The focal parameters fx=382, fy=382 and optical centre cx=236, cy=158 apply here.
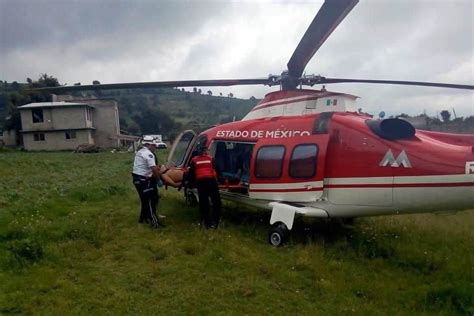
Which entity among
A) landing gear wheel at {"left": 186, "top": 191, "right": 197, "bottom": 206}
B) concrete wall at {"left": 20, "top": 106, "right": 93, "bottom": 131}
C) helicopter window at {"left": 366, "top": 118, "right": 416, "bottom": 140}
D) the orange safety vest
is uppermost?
concrete wall at {"left": 20, "top": 106, "right": 93, "bottom": 131}

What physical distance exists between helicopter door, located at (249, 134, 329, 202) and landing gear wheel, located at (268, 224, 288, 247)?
0.57 meters

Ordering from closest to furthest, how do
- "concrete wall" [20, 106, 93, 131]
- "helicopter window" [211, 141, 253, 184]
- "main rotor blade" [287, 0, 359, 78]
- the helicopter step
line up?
"main rotor blade" [287, 0, 359, 78] → the helicopter step → "helicopter window" [211, 141, 253, 184] → "concrete wall" [20, 106, 93, 131]

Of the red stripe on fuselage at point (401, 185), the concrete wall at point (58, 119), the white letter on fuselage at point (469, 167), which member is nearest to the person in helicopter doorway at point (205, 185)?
the red stripe on fuselage at point (401, 185)

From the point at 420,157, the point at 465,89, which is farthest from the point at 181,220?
the point at 465,89

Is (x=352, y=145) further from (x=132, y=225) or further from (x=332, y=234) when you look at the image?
(x=132, y=225)

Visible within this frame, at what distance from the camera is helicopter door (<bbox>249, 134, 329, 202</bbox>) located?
640cm

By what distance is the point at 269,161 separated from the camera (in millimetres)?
7090

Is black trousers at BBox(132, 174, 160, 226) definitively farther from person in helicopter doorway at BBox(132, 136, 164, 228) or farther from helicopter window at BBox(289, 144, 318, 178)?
helicopter window at BBox(289, 144, 318, 178)

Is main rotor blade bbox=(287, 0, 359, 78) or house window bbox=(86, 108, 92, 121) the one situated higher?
house window bbox=(86, 108, 92, 121)

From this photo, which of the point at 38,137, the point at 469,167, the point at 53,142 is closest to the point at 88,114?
the point at 53,142

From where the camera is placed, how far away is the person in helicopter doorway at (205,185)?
7340 millimetres

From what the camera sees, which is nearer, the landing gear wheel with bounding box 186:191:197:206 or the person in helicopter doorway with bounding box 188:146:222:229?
the person in helicopter doorway with bounding box 188:146:222:229

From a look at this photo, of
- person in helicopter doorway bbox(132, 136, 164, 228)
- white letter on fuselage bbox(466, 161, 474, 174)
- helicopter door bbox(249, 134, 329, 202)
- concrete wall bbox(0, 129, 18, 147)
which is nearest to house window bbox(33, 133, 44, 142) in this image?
concrete wall bbox(0, 129, 18, 147)

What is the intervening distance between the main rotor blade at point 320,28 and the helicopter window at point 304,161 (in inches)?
58.8
